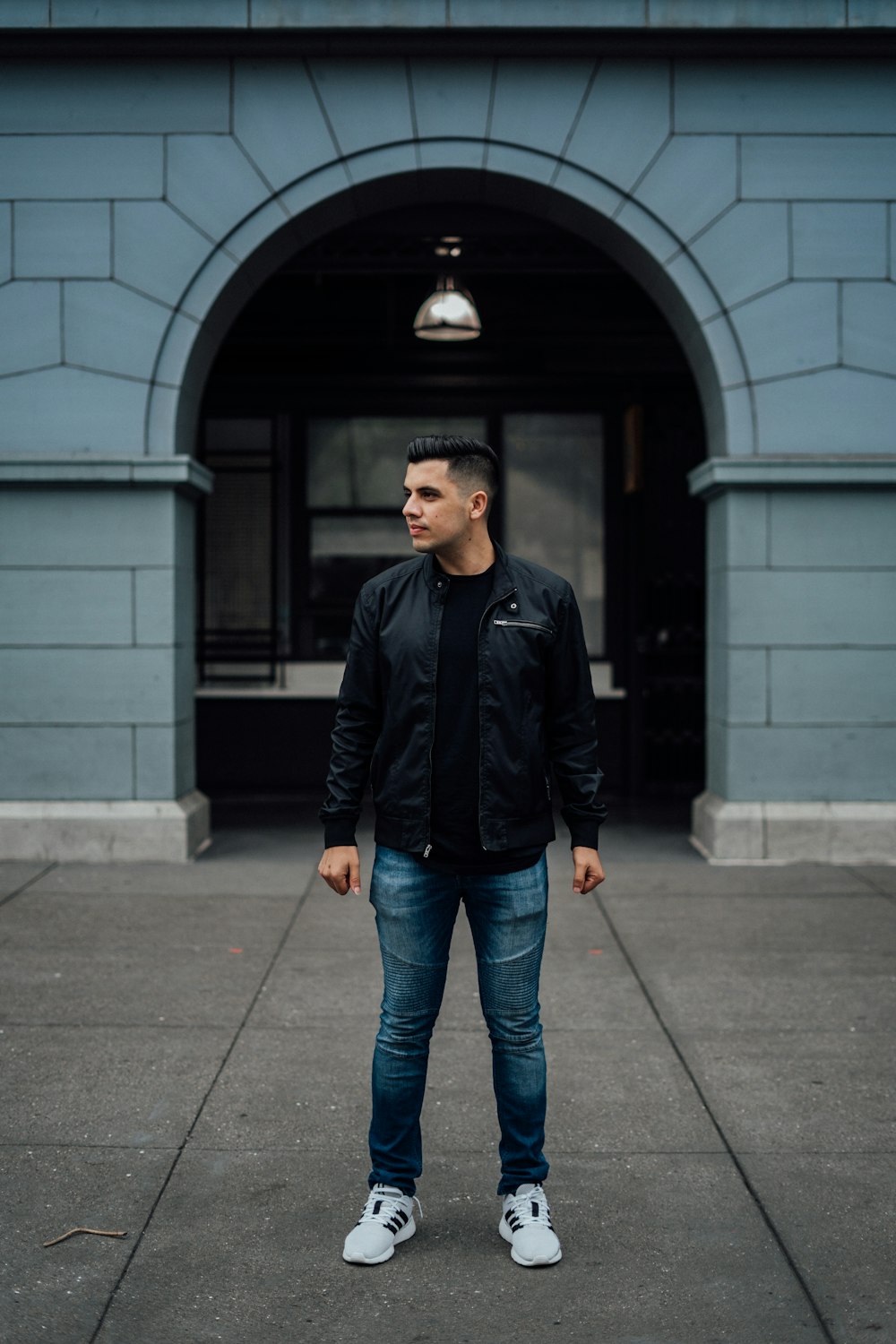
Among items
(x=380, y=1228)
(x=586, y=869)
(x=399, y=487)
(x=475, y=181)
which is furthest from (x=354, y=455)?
(x=380, y=1228)

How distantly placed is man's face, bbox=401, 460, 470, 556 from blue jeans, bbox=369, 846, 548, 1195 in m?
0.80

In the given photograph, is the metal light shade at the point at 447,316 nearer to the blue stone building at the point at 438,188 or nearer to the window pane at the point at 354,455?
the blue stone building at the point at 438,188

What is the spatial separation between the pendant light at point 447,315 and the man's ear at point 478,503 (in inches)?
239

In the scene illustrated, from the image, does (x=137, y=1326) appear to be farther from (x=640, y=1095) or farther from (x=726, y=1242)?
(x=640, y=1095)

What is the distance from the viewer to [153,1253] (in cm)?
340

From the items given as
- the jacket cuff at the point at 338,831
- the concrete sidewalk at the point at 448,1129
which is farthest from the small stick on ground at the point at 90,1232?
the jacket cuff at the point at 338,831

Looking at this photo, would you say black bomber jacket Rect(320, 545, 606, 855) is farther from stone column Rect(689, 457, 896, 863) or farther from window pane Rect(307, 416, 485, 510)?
window pane Rect(307, 416, 485, 510)

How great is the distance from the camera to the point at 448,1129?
4230mm

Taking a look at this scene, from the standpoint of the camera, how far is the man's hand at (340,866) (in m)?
3.41

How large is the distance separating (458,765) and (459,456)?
2.53 feet

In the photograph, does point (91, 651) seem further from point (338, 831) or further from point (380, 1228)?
point (380, 1228)

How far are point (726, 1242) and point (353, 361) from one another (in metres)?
9.16

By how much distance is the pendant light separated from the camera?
9.23m

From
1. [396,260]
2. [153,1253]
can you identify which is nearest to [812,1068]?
[153,1253]
